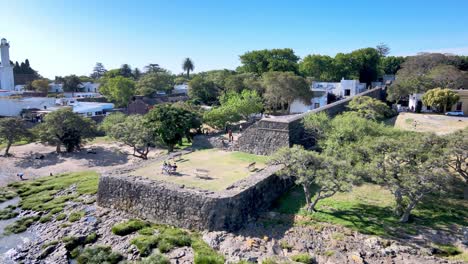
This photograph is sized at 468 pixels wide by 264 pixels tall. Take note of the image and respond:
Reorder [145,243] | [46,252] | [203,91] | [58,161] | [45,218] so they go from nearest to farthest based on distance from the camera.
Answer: [145,243], [46,252], [45,218], [58,161], [203,91]

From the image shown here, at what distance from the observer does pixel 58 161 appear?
94.2 feet

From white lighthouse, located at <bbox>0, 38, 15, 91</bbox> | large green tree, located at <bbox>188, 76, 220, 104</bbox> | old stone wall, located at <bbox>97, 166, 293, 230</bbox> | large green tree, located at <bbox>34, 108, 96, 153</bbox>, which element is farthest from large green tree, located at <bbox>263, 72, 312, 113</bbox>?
white lighthouse, located at <bbox>0, 38, 15, 91</bbox>

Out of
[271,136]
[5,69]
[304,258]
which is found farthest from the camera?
[5,69]

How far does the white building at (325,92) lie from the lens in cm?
3712

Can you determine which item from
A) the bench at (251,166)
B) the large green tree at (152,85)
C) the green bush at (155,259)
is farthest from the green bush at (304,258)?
the large green tree at (152,85)

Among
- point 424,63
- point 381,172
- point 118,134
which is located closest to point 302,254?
point 381,172

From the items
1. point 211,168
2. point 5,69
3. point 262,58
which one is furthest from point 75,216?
point 5,69

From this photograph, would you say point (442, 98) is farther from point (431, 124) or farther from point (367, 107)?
point (367, 107)

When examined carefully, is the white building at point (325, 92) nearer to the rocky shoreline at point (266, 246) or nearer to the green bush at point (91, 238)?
the rocky shoreline at point (266, 246)

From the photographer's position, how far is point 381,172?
12578mm

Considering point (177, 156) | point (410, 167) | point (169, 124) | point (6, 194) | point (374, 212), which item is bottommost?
point (6, 194)

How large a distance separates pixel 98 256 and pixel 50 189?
1132 cm

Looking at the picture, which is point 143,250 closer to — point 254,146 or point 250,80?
point 254,146

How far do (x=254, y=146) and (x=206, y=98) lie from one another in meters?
26.8
